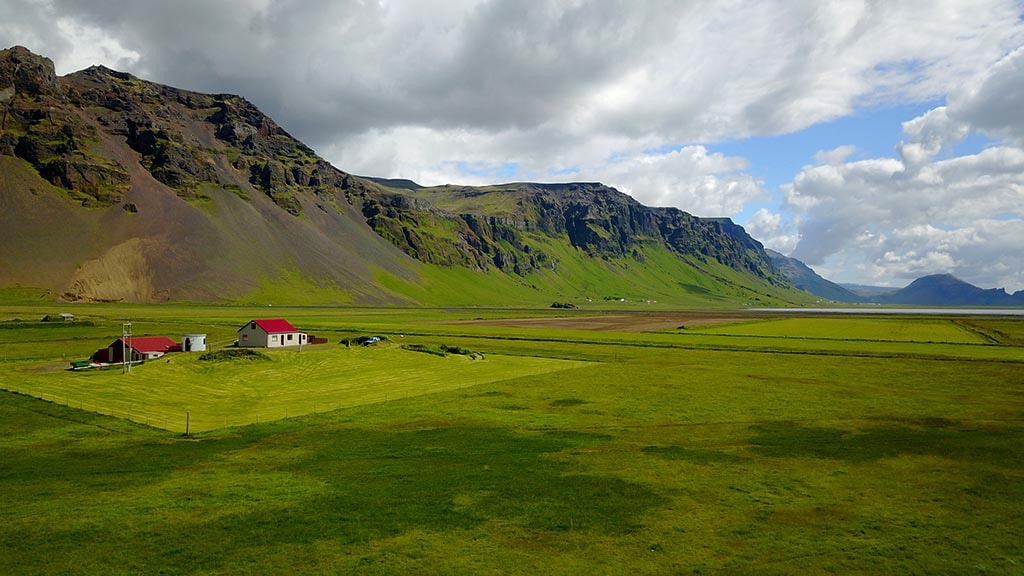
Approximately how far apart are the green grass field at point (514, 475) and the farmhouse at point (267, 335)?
1931cm

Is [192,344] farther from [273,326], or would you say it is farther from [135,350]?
[273,326]

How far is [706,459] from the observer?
29.4 m

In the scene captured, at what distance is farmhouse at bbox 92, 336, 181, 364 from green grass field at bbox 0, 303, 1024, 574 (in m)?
7.67

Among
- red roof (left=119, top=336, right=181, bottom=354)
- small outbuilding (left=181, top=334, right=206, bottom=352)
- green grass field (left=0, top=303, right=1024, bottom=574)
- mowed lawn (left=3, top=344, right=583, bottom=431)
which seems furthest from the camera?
small outbuilding (left=181, top=334, right=206, bottom=352)

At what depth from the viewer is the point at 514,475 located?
26656 mm

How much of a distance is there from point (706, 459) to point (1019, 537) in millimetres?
12430

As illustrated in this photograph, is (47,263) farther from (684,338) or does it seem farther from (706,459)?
(706,459)

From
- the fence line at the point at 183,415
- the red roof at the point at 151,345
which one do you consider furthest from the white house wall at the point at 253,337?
the fence line at the point at 183,415

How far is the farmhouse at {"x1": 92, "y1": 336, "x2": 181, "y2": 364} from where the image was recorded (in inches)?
2552

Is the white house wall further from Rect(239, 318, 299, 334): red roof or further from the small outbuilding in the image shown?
the small outbuilding

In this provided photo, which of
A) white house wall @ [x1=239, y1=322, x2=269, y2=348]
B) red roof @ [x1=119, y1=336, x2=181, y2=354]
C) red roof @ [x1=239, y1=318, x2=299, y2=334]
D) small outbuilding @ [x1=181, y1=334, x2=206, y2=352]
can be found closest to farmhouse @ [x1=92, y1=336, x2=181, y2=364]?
red roof @ [x1=119, y1=336, x2=181, y2=354]

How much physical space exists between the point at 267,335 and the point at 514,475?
61016 millimetres

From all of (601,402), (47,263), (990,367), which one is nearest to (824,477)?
(601,402)

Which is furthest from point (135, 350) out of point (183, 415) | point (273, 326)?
point (183, 415)
